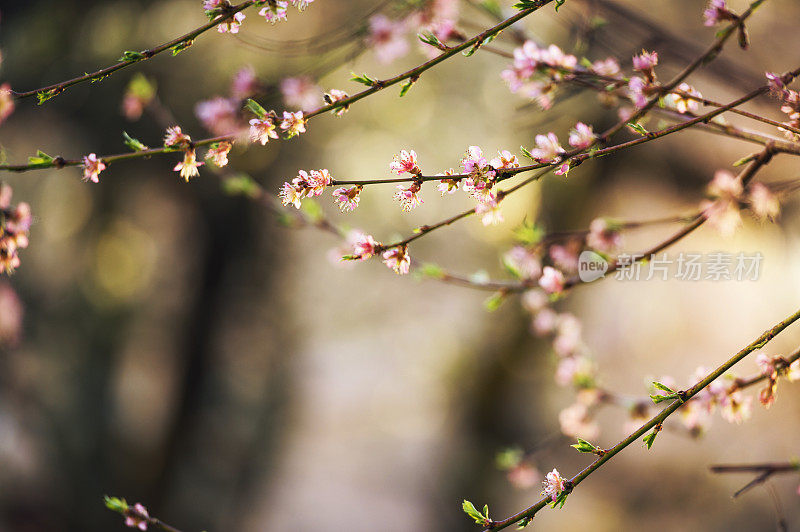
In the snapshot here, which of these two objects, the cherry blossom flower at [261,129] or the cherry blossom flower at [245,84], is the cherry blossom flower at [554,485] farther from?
the cherry blossom flower at [245,84]

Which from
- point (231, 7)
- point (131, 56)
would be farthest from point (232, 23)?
point (131, 56)

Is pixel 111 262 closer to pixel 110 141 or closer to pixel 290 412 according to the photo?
pixel 110 141

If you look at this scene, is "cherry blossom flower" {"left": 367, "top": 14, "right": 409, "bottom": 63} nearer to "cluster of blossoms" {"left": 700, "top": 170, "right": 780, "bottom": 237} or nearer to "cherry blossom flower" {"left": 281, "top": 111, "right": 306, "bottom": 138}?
"cherry blossom flower" {"left": 281, "top": 111, "right": 306, "bottom": 138}

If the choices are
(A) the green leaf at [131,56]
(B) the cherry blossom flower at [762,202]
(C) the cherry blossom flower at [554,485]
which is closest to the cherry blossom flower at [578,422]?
(B) the cherry blossom flower at [762,202]

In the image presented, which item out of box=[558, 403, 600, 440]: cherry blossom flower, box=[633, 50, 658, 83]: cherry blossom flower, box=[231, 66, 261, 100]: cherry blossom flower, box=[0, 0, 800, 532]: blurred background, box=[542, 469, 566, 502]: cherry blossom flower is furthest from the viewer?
box=[0, 0, 800, 532]: blurred background

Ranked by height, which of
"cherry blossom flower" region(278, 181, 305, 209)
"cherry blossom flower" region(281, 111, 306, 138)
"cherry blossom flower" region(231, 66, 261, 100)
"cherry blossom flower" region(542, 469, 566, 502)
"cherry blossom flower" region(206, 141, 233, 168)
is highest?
"cherry blossom flower" region(231, 66, 261, 100)

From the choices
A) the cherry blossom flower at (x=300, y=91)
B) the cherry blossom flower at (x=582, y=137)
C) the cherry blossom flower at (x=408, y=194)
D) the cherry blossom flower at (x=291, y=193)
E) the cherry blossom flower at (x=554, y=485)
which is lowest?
the cherry blossom flower at (x=554, y=485)

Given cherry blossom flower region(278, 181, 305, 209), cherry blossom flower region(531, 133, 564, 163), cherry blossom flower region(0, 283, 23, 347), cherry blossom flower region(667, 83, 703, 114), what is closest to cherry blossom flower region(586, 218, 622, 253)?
cherry blossom flower region(667, 83, 703, 114)
